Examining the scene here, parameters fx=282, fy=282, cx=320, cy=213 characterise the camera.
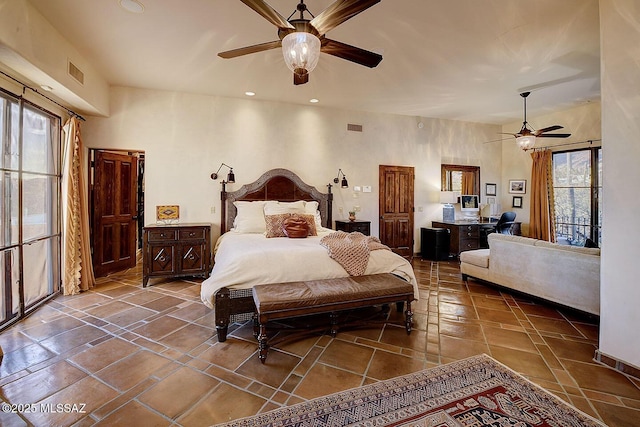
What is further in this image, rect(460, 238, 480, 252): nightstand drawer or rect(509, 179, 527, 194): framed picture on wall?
rect(509, 179, 527, 194): framed picture on wall

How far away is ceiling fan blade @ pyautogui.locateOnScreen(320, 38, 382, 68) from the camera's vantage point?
7.24 ft

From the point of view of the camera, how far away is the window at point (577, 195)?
5.30m

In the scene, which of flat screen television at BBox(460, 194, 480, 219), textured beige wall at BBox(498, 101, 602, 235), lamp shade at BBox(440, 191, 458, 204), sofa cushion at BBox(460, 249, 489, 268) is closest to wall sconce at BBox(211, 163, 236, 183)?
sofa cushion at BBox(460, 249, 489, 268)

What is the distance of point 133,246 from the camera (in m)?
5.12

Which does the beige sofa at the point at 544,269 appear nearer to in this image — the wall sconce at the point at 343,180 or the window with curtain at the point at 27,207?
the wall sconce at the point at 343,180

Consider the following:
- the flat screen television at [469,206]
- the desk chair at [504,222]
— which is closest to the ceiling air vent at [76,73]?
the flat screen television at [469,206]

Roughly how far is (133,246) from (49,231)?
5.08 feet

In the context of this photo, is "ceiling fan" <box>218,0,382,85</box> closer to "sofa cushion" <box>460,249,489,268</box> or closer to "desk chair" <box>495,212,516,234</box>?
"sofa cushion" <box>460,249,489,268</box>

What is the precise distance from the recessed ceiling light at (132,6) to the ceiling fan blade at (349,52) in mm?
1727

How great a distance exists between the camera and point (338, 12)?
72.3 inches

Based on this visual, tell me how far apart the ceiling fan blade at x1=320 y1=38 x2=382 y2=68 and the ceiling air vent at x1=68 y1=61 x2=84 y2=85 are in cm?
304

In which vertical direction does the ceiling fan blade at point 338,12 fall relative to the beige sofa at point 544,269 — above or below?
above

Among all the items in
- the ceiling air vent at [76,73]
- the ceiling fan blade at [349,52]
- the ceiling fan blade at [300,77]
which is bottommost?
the ceiling fan blade at [300,77]

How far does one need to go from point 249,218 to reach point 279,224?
642 millimetres
